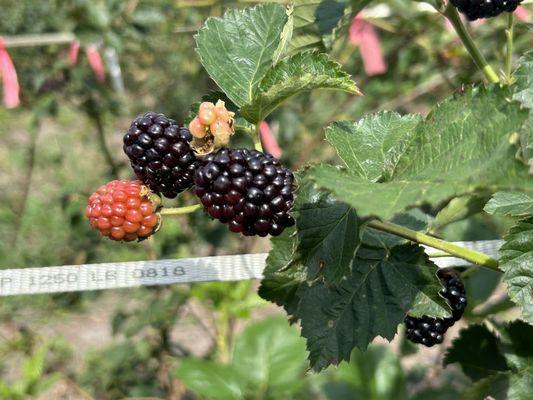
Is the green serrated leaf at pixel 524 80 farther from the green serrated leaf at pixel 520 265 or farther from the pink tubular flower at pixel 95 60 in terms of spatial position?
the pink tubular flower at pixel 95 60

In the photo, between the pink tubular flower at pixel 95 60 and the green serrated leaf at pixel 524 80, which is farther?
the pink tubular flower at pixel 95 60

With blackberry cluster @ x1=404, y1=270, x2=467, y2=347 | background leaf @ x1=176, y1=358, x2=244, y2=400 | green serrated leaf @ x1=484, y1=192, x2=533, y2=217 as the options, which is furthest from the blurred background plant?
green serrated leaf @ x1=484, y1=192, x2=533, y2=217

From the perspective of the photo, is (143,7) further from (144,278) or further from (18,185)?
(18,185)

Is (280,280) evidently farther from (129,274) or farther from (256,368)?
(256,368)

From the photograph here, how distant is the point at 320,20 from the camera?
2.78ft

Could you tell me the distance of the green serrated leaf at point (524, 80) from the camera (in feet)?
2.09

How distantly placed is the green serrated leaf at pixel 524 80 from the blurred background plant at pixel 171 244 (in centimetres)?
48

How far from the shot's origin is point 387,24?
1937 mm

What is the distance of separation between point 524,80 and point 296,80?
0.23m

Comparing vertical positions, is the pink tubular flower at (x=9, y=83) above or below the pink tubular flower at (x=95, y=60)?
above

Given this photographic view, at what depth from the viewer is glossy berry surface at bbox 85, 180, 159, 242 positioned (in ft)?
2.02

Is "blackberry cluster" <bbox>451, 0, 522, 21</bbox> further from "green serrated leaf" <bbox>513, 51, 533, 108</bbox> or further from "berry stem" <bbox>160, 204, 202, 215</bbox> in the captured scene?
"berry stem" <bbox>160, 204, 202, 215</bbox>

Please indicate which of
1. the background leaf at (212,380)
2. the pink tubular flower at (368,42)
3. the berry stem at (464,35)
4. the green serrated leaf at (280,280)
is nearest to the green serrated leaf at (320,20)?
the berry stem at (464,35)

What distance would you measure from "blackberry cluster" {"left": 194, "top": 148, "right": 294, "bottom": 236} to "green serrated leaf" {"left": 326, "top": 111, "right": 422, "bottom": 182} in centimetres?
8
